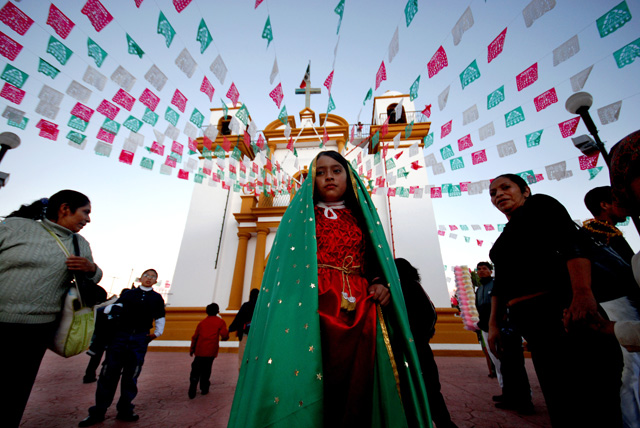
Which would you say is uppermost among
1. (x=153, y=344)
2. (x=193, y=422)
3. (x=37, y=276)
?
(x=37, y=276)

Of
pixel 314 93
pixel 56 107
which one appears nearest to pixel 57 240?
pixel 56 107

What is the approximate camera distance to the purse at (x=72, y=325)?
172cm

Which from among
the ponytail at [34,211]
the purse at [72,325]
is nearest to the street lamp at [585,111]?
the purse at [72,325]

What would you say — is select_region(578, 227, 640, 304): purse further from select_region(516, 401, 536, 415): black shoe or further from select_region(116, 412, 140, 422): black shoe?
select_region(116, 412, 140, 422): black shoe

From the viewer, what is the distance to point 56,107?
3.16 metres

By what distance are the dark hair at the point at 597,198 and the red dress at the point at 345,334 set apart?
→ 6.26 ft

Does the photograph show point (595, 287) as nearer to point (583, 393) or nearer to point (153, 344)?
point (583, 393)

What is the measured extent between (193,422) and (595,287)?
3.26 metres

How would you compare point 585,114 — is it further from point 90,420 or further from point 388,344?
point 90,420

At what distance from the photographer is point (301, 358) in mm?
1054

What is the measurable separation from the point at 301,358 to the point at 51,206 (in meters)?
2.17

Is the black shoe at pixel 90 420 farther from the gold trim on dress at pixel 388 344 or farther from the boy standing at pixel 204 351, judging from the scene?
the gold trim on dress at pixel 388 344

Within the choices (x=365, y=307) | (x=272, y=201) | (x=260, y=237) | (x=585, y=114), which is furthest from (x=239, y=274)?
(x=585, y=114)

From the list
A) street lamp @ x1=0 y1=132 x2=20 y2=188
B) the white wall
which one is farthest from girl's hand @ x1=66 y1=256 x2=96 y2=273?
the white wall
